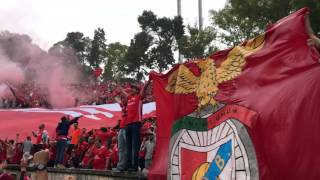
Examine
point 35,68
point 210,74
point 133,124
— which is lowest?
point 133,124

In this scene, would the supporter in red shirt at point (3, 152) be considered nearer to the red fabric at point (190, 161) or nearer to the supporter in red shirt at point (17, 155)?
the supporter in red shirt at point (17, 155)

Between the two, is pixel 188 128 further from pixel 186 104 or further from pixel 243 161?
pixel 243 161

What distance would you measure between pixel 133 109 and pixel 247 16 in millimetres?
16729

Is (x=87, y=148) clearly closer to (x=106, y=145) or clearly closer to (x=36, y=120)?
(x=106, y=145)

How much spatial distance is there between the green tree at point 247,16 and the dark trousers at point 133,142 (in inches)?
513

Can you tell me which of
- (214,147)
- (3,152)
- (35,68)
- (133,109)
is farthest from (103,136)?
(35,68)

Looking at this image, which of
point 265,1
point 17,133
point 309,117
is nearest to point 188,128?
point 309,117

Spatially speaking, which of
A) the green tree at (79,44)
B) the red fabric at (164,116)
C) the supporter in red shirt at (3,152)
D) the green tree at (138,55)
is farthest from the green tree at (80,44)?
the red fabric at (164,116)

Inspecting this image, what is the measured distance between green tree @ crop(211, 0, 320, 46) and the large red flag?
1566cm

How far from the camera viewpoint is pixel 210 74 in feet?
→ 21.1

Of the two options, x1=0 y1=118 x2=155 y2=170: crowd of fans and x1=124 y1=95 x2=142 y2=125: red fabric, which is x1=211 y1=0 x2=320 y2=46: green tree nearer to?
x1=0 y1=118 x2=155 y2=170: crowd of fans

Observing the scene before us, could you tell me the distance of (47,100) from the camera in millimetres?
24859

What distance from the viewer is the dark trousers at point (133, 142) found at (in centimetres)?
956

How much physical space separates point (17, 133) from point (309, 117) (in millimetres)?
15800
